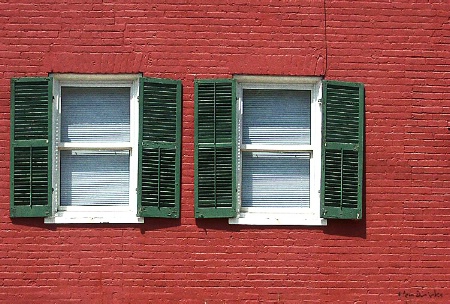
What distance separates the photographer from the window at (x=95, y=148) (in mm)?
9797

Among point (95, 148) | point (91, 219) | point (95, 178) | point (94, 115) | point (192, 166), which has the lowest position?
point (91, 219)

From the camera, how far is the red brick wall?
9820 millimetres

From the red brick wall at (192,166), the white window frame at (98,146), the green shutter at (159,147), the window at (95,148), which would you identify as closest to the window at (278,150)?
the red brick wall at (192,166)

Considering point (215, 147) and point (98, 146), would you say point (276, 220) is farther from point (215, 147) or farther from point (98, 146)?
point (98, 146)

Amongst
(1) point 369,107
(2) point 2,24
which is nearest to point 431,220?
(1) point 369,107

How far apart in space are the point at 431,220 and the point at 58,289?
396 centimetres

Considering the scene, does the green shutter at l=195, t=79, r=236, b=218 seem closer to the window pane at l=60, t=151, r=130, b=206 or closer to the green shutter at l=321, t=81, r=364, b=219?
the window pane at l=60, t=151, r=130, b=206

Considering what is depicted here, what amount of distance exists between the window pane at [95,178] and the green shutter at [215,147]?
2.67 feet

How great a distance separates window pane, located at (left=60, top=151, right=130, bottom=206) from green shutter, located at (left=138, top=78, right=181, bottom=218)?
306 millimetres

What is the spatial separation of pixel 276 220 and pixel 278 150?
759 millimetres

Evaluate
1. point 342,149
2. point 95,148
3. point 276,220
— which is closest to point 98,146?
point 95,148

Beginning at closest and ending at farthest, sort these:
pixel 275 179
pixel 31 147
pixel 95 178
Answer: pixel 31 147 → pixel 95 178 → pixel 275 179

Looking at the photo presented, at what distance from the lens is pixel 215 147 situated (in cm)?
988

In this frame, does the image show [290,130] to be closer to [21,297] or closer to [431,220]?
[431,220]
